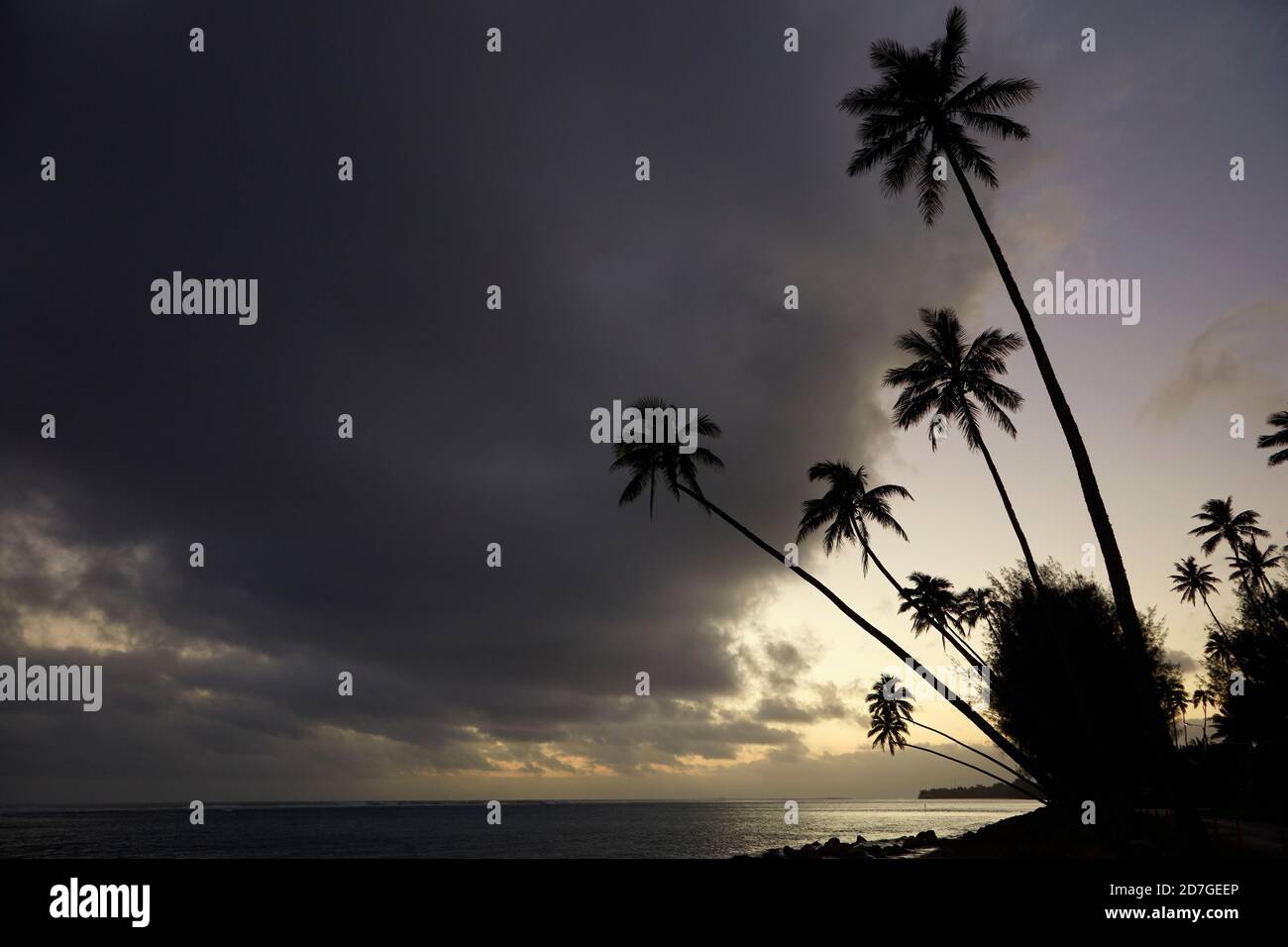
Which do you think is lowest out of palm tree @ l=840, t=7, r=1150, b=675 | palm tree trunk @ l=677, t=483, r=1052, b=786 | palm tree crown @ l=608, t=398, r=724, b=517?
palm tree trunk @ l=677, t=483, r=1052, b=786

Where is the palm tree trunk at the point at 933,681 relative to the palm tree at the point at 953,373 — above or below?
below

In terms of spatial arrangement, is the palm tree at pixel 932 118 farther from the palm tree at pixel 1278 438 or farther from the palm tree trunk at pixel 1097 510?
the palm tree at pixel 1278 438

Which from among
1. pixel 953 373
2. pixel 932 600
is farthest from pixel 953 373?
pixel 932 600

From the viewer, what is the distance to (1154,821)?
99.8 ft

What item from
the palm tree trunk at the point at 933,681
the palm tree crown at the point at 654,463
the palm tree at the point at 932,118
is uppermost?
the palm tree at the point at 932,118

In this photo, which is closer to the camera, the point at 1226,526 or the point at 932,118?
the point at 932,118

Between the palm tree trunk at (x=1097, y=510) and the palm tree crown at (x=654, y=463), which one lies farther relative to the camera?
the palm tree crown at (x=654, y=463)

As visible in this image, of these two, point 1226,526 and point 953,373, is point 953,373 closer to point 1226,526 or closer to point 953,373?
point 953,373

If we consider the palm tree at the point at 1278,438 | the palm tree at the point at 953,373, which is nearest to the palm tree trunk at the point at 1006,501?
the palm tree at the point at 953,373

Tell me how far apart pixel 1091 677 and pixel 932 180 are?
2268 cm

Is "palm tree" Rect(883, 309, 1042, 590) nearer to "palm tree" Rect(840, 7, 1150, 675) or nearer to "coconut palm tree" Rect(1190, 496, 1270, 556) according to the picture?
"palm tree" Rect(840, 7, 1150, 675)

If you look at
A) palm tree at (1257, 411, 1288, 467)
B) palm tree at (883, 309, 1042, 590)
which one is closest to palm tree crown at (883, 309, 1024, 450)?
palm tree at (883, 309, 1042, 590)

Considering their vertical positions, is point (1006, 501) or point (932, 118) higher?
point (932, 118)
